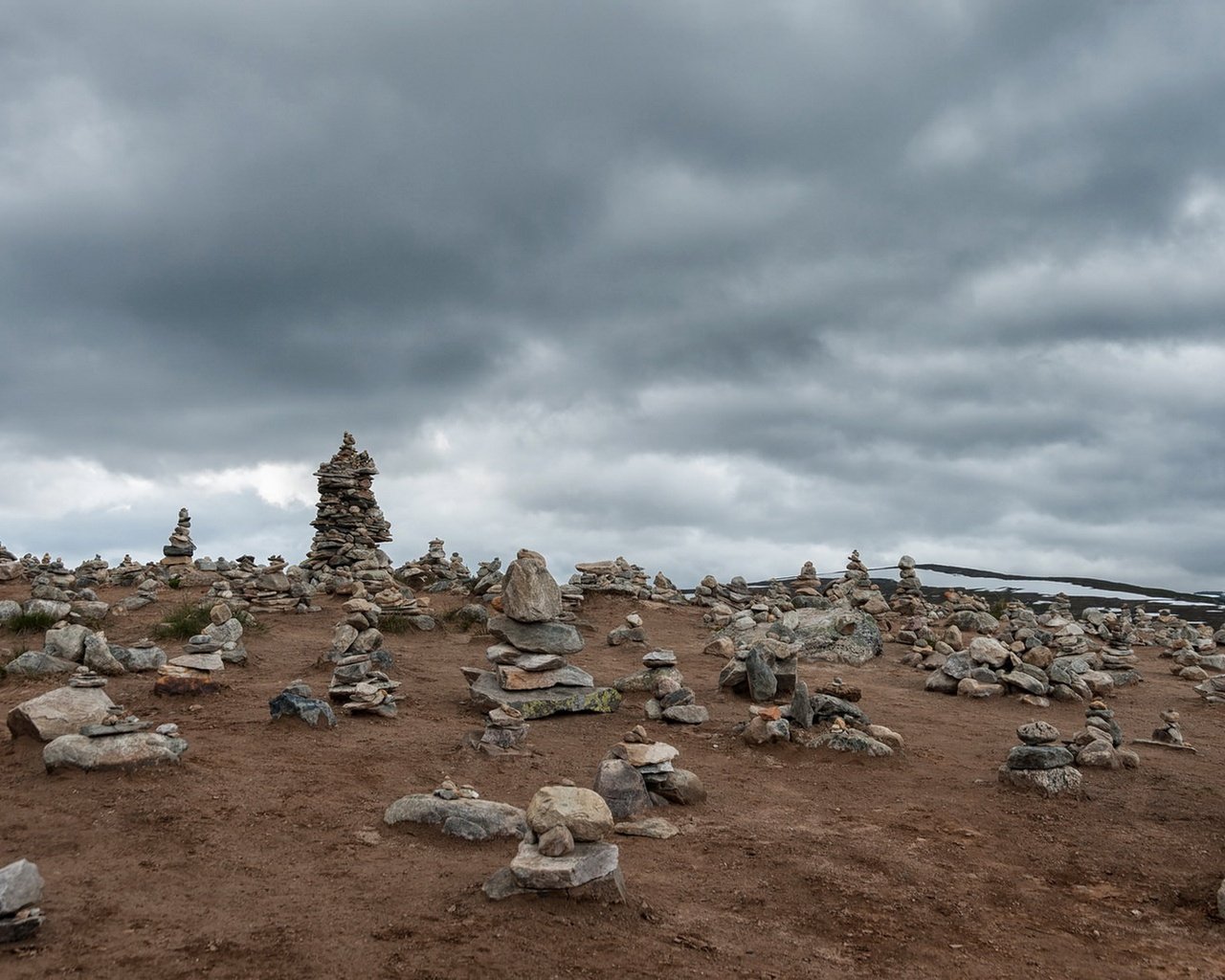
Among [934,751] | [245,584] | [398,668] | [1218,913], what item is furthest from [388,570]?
[1218,913]

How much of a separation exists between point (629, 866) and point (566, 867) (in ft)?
4.79

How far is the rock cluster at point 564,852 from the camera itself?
6.47m

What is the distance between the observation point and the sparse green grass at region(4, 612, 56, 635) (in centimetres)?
1909

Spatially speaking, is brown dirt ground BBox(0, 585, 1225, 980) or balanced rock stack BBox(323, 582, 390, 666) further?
balanced rock stack BBox(323, 582, 390, 666)

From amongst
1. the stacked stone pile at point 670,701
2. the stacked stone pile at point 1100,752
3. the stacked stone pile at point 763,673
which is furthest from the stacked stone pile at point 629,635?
the stacked stone pile at point 1100,752

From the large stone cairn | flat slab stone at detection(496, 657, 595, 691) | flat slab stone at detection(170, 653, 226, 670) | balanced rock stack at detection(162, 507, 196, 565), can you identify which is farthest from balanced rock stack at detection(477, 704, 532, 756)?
balanced rock stack at detection(162, 507, 196, 565)

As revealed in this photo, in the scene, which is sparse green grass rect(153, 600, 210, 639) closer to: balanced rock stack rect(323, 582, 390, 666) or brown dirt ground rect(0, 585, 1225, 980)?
balanced rock stack rect(323, 582, 390, 666)

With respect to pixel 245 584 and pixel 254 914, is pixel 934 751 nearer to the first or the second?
pixel 254 914

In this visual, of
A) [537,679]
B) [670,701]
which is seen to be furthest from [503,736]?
[670,701]

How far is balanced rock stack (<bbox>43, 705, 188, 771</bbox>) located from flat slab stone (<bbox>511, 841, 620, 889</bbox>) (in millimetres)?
5343

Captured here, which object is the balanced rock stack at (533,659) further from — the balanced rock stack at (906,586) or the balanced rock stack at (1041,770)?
the balanced rock stack at (906,586)

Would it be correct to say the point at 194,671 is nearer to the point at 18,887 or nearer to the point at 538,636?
the point at 538,636

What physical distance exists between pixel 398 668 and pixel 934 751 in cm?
1036

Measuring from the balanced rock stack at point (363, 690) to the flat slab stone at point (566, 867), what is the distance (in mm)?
7401
